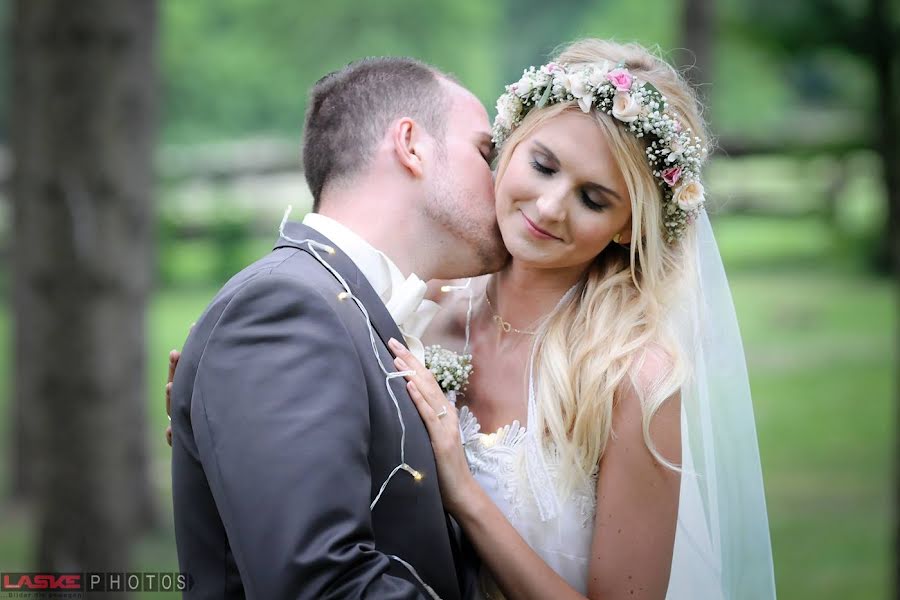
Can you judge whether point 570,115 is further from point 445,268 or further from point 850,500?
Answer: point 850,500

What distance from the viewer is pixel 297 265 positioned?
2838 mm

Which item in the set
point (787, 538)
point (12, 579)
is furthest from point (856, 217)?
point (12, 579)

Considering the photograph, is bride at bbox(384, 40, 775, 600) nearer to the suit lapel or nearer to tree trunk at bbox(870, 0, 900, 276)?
the suit lapel

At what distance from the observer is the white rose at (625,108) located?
3145 millimetres

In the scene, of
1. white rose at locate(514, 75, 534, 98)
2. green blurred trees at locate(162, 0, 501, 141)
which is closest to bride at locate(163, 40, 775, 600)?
white rose at locate(514, 75, 534, 98)

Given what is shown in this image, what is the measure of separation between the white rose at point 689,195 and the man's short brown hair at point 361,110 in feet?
2.38

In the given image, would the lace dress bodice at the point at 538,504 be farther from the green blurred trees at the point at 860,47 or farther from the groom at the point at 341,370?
the green blurred trees at the point at 860,47

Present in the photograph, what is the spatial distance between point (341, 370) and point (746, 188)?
23150 millimetres

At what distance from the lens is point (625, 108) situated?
3.15 meters

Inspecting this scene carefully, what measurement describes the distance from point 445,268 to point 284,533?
3.48 ft

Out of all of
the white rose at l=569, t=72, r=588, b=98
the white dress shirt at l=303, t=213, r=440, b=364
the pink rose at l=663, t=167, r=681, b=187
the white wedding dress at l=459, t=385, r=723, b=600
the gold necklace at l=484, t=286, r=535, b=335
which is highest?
the white rose at l=569, t=72, r=588, b=98

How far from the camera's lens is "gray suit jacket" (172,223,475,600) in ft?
8.12

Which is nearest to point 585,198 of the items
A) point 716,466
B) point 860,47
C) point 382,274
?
point 382,274

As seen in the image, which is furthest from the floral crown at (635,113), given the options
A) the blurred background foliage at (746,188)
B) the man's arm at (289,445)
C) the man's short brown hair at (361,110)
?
the man's arm at (289,445)
